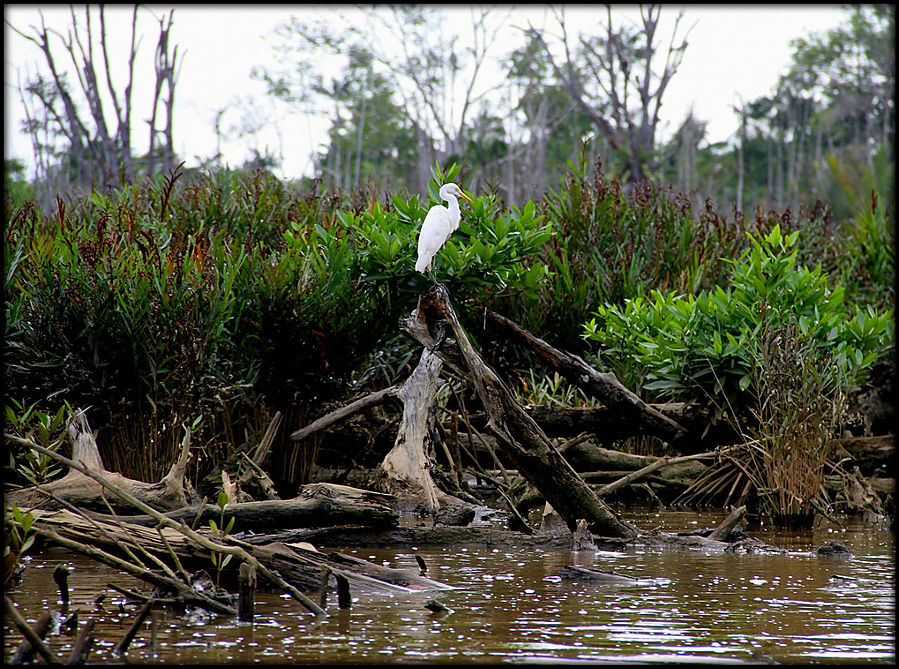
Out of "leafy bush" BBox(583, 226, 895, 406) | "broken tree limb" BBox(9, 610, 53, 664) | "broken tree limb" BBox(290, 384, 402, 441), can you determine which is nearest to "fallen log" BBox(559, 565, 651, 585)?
"broken tree limb" BBox(9, 610, 53, 664)

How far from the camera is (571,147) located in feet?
141

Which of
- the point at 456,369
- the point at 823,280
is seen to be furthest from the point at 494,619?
the point at 823,280

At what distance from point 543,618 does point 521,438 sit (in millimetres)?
1462

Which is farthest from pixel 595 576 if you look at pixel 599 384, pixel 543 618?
pixel 599 384

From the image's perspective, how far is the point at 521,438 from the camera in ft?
16.3

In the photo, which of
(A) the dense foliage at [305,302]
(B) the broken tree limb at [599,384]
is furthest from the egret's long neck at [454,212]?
(B) the broken tree limb at [599,384]

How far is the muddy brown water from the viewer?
3053 mm

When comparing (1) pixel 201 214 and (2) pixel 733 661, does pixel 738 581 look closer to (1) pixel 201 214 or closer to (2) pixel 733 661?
(2) pixel 733 661

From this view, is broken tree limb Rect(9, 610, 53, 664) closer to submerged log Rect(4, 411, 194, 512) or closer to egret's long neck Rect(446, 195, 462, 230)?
submerged log Rect(4, 411, 194, 512)

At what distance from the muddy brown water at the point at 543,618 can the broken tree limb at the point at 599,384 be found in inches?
82.9

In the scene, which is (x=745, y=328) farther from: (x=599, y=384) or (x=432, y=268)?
(x=432, y=268)

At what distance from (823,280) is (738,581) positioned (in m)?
3.56

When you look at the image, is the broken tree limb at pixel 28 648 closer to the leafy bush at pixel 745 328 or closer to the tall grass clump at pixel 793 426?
the tall grass clump at pixel 793 426

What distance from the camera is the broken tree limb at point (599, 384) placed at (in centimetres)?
691
